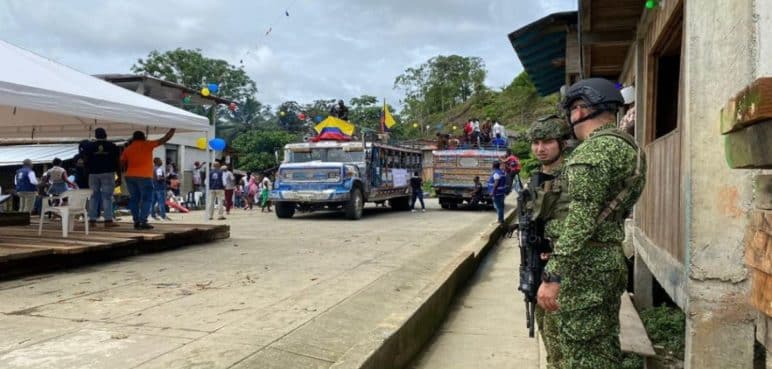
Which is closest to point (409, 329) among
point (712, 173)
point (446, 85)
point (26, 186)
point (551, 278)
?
point (551, 278)

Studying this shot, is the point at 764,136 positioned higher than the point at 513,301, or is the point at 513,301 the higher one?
the point at 764,136

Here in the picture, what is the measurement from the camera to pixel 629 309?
14.9 ft

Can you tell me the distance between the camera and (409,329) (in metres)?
4.25

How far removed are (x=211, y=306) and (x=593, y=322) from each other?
331 cm

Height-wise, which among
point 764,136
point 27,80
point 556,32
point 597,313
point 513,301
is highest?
point 556,32

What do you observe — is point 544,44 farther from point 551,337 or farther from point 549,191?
point 551,337

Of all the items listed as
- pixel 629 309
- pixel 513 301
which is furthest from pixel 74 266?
pixel 629 309

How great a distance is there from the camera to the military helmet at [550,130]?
3047 millimetres

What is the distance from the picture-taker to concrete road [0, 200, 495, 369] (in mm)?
3418

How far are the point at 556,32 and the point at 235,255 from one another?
5754 millimetres

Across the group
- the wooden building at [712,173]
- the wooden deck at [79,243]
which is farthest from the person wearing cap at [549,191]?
the wooden deck at [79,243]

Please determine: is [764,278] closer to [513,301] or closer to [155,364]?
[155,364]

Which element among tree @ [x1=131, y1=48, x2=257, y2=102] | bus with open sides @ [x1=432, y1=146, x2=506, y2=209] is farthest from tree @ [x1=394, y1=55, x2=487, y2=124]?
bus with open sides @ [x1=432, y1=146, x2=506, y2=209]

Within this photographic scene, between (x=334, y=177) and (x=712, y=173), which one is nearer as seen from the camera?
(x=712, y=173)
